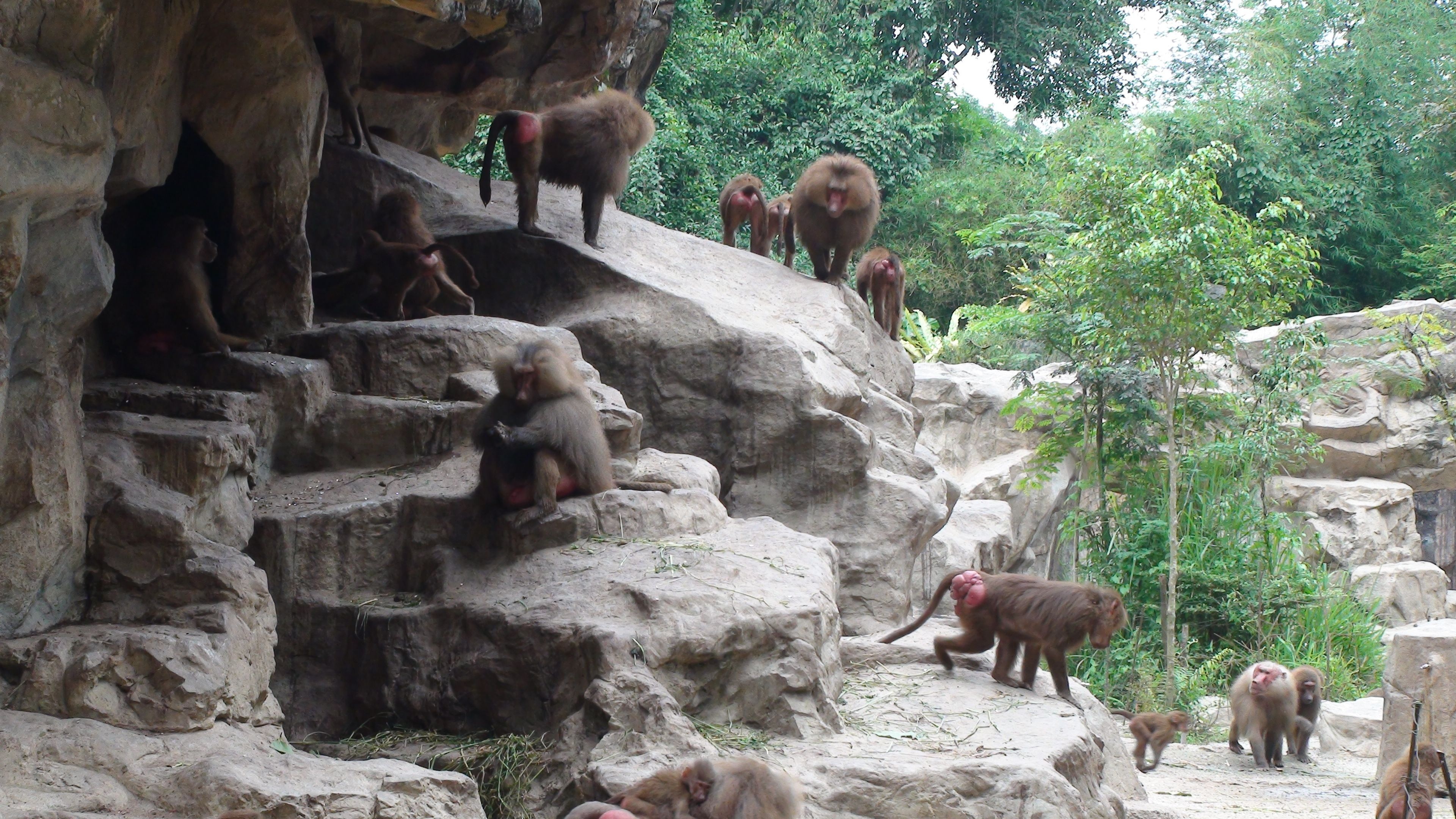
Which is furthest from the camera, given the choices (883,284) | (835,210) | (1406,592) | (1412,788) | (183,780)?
(1406,592)

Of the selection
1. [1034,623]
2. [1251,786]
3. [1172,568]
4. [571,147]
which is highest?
[571,147]

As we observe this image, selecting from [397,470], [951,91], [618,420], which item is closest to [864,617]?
[618,420]

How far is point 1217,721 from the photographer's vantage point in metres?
10.0

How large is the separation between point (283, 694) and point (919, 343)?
12253 mm

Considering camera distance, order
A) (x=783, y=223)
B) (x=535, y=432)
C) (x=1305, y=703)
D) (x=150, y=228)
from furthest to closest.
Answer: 1. (x=783, y=223)
2. (x=1305, y=703)
3. (x=150, y=228)
4. (x=535, y=432)

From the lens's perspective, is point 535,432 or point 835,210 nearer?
point 535,432

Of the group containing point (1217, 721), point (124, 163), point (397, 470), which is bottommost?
point (1217, 721)

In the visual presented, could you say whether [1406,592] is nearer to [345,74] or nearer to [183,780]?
[345,74]

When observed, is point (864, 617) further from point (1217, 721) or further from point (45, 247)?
point (45, 247)

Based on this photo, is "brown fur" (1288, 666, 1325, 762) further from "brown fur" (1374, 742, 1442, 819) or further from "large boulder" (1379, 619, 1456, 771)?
"brown fur" (1374, 742, 1442, 819)

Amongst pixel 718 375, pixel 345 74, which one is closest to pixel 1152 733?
pixel 718 375

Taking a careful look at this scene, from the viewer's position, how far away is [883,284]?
33.0ft

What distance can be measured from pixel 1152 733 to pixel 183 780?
20.7 ft

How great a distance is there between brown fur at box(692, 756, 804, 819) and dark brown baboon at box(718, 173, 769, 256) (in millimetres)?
7646
